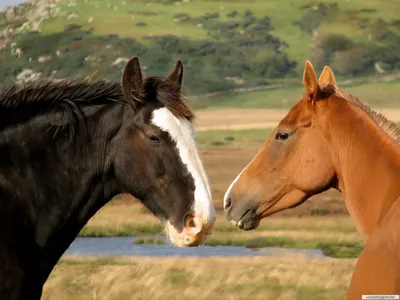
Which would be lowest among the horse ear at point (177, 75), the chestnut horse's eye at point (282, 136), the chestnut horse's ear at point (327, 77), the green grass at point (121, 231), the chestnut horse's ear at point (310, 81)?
the green grass at point (121, 231)

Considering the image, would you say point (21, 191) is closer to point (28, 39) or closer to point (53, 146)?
point (53, 146)

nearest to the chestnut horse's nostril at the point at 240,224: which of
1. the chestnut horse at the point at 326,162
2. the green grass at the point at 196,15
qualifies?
the chestnut horse at the point at 326,162

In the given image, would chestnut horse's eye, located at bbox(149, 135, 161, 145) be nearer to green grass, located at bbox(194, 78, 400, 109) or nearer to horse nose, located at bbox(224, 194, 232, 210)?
horse nose, located at bbox(224, 194, 232, 210)

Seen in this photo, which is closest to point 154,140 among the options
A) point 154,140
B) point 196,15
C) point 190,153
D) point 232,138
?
point 154,140

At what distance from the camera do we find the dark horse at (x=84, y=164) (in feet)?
21.8

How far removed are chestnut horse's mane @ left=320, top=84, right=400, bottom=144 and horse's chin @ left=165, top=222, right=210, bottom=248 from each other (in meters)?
1.40

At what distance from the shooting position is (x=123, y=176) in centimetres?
688

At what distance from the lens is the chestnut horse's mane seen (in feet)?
22.7

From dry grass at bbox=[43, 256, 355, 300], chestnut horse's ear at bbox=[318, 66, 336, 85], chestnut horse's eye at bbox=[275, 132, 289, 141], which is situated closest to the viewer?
chestnut horse's eye at bbox=[275, 132, 289, 141]

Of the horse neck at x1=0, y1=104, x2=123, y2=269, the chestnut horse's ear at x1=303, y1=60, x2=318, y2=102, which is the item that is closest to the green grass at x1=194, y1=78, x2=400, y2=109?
the chestnut horse's ear at x1=303, y1=60, x2=318, y2=102

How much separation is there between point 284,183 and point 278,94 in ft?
405

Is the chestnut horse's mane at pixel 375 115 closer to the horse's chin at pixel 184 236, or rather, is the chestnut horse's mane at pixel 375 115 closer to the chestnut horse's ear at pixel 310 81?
the chestnut horse's ear at pixel 310 81

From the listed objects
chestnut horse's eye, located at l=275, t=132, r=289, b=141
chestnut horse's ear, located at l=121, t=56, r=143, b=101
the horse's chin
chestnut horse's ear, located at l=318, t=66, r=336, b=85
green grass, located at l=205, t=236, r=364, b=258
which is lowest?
green grass, located at l=205, t=236, r=364, b=258

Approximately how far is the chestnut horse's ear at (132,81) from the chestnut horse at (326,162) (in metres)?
1.08
